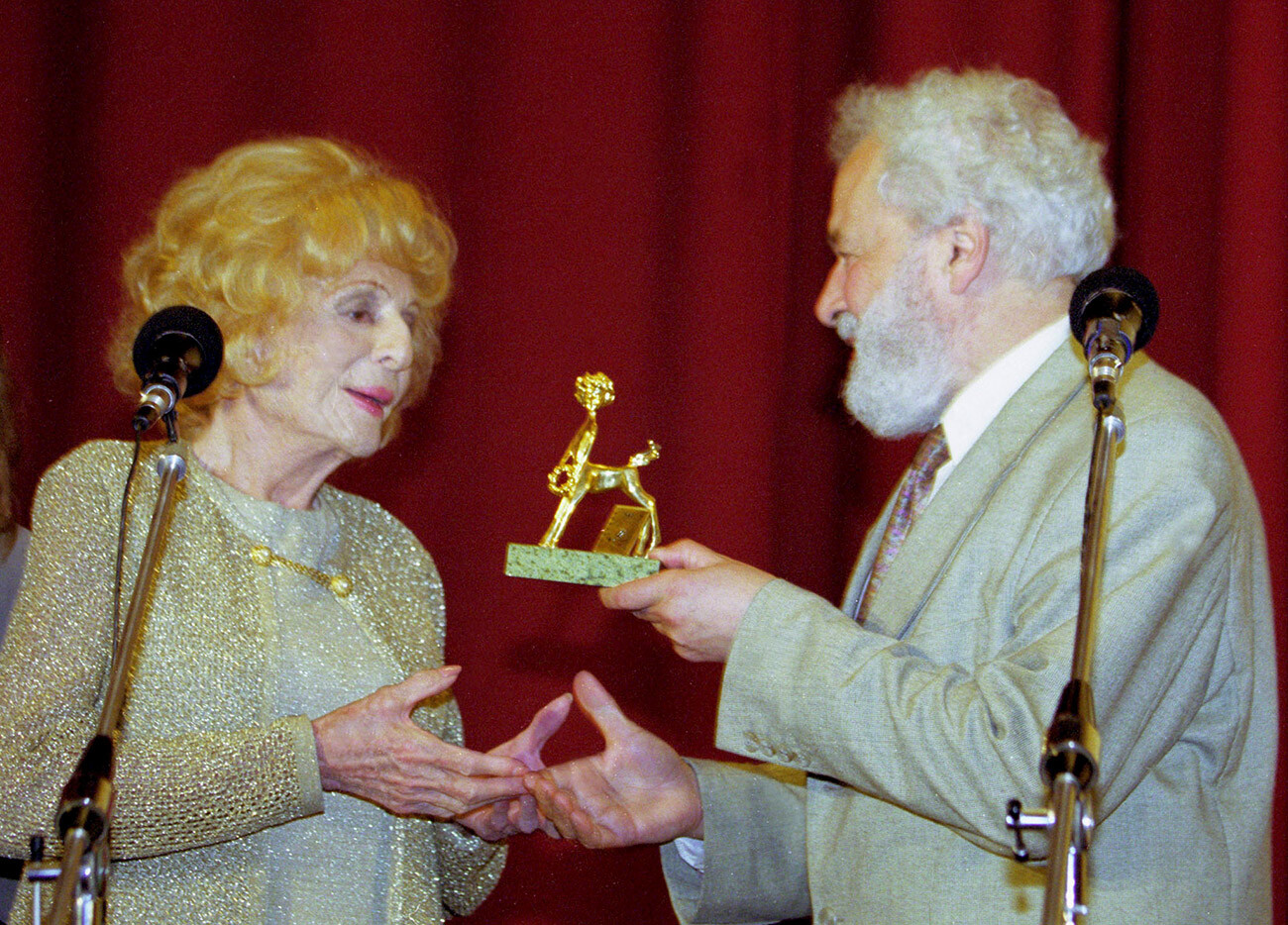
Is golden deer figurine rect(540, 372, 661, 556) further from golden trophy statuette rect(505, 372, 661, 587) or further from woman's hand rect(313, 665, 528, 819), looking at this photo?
woman's hand rect(313, 665, 528, 819)

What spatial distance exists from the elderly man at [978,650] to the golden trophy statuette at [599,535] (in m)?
0.12

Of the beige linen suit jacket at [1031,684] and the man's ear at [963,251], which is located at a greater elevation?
the man's ear at [963,251]

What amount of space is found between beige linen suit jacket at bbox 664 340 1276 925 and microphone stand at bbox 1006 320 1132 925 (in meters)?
0.30

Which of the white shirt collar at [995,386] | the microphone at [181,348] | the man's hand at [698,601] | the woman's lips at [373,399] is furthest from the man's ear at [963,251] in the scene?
the microphone at [181,348]

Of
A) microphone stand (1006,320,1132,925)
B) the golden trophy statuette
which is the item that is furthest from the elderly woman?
microphone stand (1006,320,1132,925)

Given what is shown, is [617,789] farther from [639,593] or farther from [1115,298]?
[1115,298]

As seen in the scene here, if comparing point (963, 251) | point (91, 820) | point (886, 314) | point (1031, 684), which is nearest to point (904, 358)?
point (886, 314)

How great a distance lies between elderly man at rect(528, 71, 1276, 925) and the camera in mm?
1729

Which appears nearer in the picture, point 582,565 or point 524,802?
point 582,565

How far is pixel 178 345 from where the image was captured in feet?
5.91

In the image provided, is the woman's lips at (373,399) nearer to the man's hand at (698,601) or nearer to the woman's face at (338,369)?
the woman's face at (338,369)

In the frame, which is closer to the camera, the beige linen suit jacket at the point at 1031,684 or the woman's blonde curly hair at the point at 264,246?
the beige linen suit jacket at the point at 1031,684

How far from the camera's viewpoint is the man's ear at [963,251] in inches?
91.1

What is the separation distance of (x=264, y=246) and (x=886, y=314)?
105 cm
